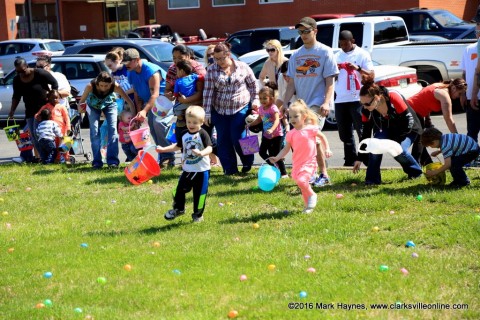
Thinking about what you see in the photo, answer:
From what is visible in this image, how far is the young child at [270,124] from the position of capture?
10.2 metres

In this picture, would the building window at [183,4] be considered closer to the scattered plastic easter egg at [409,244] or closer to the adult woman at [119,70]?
the adult woman at [119,70]

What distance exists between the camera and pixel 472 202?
812 cm

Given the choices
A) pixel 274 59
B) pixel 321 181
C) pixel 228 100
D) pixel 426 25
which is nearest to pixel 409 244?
pixel 321 181

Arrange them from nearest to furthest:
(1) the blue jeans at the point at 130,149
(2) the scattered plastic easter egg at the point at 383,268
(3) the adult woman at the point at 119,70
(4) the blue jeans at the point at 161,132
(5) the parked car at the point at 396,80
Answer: (2) the scattered plastic easter egg at the point at 383,268 < (4) the blue jeans at the point at 161,132 < (3) the adult woman at the point at 119,70 < (1) the blue jeans at the point at 130,149 < (5) the parked car at the point at 396,80

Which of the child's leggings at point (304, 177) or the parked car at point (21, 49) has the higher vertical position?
the child's leggings at point (304, 177)

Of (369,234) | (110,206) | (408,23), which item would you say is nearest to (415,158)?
(369,234)

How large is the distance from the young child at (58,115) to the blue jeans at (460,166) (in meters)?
6.69

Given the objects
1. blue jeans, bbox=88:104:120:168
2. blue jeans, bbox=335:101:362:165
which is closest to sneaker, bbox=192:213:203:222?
blue jeans, bbox=335:101:362:165

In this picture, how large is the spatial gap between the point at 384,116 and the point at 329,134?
5992mm

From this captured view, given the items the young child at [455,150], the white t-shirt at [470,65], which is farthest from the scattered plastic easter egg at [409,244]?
the white t-shirt at [470,65]

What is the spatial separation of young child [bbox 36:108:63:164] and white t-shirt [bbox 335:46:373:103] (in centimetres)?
466

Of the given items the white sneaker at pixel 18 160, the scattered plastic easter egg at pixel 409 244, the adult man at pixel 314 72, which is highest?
the adult man at pixel 314 72

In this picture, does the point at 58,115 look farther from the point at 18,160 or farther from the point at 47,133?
the point at 18,160

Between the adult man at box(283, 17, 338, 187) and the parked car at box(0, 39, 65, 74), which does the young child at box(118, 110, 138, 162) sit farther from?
the parked car at box(0, 39, 65, 74)
